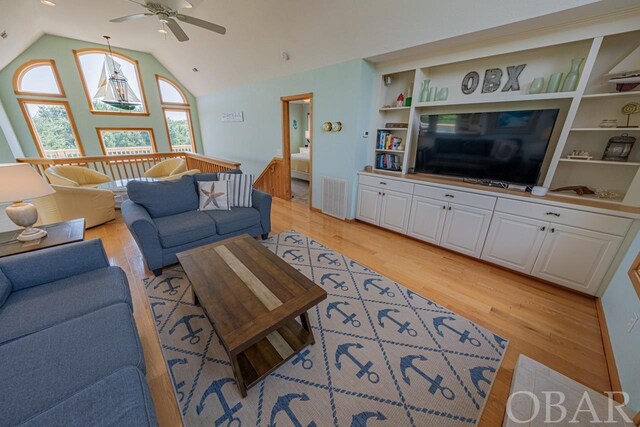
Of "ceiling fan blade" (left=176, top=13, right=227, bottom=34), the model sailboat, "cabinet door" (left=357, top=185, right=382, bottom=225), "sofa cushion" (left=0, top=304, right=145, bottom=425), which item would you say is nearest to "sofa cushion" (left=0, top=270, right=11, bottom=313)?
"sofa cushion" (left=0, top=304, right=145, bottom=425)

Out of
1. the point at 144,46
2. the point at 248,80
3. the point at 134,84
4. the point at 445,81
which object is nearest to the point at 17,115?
the point at 134,84

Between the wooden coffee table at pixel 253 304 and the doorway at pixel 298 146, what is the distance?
2723 millimetres

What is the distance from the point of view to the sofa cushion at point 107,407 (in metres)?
A: 0.77

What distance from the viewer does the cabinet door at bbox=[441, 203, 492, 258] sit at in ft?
8.49

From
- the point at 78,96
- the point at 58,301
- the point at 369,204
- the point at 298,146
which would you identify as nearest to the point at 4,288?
the point at 58,301

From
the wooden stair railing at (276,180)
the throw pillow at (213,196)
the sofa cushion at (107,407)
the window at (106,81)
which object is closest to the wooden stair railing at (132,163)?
the wooden stair railing at (276,180)

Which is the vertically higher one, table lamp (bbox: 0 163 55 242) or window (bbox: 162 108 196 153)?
window (bbox: 162 108 196 153)

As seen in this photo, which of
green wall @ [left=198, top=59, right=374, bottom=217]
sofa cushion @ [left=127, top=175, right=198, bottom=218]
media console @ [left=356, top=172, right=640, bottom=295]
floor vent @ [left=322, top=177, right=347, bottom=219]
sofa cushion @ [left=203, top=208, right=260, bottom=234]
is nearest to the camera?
media console @ [left=356, top=172, right=640, bottom=295]

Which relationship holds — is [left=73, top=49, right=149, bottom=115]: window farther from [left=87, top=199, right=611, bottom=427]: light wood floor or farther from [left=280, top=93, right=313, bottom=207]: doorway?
[left=280, top=93, right=313, bottom=207]: doorway

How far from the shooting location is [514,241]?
2.41 meters

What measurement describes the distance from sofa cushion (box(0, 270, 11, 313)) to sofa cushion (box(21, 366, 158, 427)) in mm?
997

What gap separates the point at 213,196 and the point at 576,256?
379cm

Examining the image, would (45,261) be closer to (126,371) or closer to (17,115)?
(126,371)

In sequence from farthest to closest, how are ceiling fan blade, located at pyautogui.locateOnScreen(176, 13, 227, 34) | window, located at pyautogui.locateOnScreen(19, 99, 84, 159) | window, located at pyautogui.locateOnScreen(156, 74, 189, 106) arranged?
window, located at pyautogui.locateOnScreen(156, 74, 189, 106) → window, located at pyautogui.locateOnScreen(19, 99, 84, 159) → ceiling fan blade, located at pyautogui.locateOnScreen(176, 13, 227, 34)
